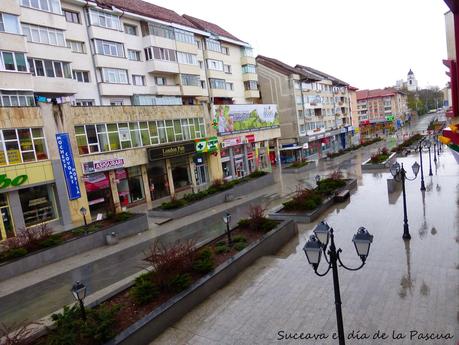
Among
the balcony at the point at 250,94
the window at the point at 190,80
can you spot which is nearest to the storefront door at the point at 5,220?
the window at the point at 190,80

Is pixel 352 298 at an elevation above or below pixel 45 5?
below

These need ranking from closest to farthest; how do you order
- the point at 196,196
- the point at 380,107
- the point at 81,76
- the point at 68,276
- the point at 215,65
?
the point at 68,276
the point at 196,196
the point at 81,76
the point at 215,65
the point at 380,107

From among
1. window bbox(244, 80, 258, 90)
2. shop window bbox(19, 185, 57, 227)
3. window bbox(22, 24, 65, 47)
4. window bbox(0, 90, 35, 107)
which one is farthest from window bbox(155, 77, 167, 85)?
shop window bbox(19, 185, 57, 227)

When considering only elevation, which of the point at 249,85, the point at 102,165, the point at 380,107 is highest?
the point at 249,85

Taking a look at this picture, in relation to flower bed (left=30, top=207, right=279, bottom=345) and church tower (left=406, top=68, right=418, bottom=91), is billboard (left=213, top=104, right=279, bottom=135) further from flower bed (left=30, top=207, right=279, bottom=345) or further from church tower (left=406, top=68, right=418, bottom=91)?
church tower (left=406, top=68, right=418, bottom=91)

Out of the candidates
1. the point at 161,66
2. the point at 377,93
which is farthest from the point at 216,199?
the point at 377,93

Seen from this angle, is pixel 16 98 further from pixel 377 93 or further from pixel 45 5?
pixel 377 93

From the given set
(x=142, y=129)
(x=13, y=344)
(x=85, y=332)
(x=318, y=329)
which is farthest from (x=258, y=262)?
(x=142, y=129)

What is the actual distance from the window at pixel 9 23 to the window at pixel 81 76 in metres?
5.60

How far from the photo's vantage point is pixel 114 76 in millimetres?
30188

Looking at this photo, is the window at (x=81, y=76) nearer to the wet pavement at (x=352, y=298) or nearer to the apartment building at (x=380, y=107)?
the wet pavement at (x=352, y=298)

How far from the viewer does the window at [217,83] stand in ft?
133

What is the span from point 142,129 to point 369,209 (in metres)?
18.3

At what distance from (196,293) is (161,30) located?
1186 inches
